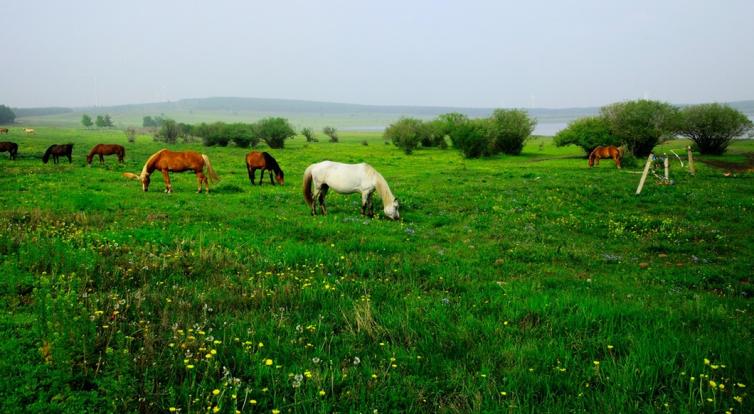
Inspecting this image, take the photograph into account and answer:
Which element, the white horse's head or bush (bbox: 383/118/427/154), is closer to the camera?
the white horse's head

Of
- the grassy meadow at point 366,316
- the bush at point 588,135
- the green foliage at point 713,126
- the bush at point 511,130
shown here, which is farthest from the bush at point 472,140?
the grassy meadow at point 366,316

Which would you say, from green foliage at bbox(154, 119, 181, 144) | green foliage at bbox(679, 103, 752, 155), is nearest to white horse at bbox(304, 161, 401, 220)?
green foliage at bbox(679, 103, 752, 155)

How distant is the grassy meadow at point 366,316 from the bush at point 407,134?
51.1 m

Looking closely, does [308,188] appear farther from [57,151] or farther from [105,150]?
[57,151]

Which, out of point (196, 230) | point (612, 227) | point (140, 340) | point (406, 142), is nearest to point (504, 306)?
point (140, 340)

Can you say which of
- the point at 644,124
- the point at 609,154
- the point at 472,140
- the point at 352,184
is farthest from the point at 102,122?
the point at 352,184

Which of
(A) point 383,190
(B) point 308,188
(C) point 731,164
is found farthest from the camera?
(C) point 731,164

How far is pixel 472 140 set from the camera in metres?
54.0

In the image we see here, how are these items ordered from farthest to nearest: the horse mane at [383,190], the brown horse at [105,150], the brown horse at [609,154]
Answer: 1. the brown horse at [609,154]
2. the brown horse at [105,150]
3. the horse mane at [383,190]

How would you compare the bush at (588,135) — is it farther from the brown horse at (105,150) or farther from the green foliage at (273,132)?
the brown horse at (105,150)

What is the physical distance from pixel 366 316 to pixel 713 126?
58311mm

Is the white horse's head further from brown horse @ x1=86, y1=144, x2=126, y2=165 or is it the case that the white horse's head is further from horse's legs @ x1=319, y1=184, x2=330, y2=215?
brown horse @ x1=86, y1=144, x2=126, y2=165

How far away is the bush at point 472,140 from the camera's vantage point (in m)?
54.2

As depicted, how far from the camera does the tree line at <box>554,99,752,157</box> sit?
49.4m
